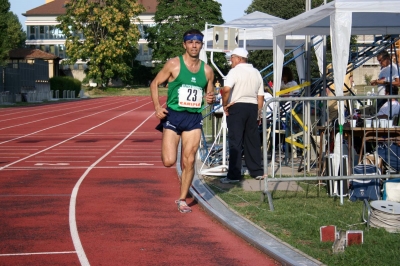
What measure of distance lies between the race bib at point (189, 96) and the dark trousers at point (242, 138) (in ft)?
7.85

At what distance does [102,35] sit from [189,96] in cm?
7970

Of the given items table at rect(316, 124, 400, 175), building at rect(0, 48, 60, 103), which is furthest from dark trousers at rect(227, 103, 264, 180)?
building at rect(0, 48, 60, 103)

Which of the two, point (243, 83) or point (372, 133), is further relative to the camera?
point (243, 83)

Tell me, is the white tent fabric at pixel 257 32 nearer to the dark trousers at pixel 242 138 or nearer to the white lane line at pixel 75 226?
the dark trousers at pixel 242 138

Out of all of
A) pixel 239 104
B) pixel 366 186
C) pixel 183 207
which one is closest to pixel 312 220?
pixel 366 186

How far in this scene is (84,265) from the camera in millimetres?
6609

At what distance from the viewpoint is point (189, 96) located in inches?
358

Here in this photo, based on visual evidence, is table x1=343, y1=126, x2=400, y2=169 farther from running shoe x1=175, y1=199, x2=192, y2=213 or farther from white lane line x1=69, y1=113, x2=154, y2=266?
white lane line x1=69, y1=113, x2=154, y2=266

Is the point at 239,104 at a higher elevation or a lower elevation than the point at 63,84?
higher

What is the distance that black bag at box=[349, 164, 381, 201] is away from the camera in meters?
9.50

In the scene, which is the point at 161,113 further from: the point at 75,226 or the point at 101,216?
the point at 75,226

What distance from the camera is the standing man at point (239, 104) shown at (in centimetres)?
1139

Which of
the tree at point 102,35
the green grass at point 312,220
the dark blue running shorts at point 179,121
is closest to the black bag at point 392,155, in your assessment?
the green grass at point 312,220

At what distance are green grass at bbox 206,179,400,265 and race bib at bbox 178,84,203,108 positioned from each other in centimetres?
140
